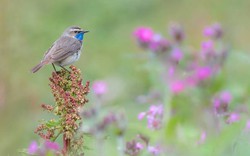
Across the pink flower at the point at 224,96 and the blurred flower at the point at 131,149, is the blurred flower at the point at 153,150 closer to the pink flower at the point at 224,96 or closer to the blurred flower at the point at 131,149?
the blurred flower at the point at 131,149

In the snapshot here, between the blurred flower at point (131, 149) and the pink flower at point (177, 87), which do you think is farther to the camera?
the blurred flower at point (131, 149)

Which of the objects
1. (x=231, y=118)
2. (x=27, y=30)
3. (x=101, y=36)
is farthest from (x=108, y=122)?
(x=101, y=36)

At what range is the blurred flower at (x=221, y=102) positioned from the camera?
2998 millimetres

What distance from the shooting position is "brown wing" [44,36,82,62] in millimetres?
6883

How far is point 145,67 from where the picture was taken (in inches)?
130

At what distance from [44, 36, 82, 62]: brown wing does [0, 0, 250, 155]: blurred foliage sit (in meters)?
0.41

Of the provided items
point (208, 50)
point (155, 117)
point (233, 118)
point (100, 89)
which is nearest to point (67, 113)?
point (155, 117)

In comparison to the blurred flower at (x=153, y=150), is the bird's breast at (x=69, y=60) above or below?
above

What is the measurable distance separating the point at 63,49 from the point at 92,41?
4.80 m

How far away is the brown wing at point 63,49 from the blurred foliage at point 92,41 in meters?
0.41

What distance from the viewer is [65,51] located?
7.09 metres

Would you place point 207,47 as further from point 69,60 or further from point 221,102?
point 69,60

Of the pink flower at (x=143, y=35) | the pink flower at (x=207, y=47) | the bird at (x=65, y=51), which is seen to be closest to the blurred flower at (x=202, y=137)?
the pink flower at (x=207, y=47)

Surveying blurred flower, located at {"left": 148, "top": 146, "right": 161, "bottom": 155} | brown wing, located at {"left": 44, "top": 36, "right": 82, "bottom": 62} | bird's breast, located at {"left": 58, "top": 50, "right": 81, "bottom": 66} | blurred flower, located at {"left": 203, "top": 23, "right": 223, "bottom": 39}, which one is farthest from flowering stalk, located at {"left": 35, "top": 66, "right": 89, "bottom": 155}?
brown wing, located at {"left": 44, "top": 36, "right": 82, "bottom": 62}
